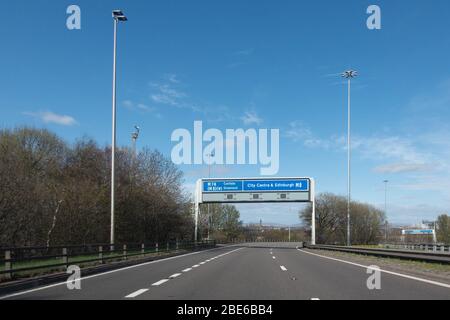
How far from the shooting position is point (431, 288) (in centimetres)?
1365

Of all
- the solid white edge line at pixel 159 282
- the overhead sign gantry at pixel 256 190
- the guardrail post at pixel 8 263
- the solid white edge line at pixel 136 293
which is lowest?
the solid white edge line at pixel 159 282

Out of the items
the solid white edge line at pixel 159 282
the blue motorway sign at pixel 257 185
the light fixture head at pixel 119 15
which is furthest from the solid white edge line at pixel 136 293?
the blue motorway sign at pixel 257 185

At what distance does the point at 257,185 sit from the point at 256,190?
2.12 feet

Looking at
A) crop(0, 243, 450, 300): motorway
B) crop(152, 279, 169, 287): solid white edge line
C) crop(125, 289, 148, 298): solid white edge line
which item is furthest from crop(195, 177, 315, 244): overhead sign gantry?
crop(125, 289, 148, 298): solid white edge line

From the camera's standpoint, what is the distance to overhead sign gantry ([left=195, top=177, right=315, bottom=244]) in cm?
6362

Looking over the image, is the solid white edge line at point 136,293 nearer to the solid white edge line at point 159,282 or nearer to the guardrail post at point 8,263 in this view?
the solid white edge line at point 159,282

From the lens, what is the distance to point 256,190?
64375mm

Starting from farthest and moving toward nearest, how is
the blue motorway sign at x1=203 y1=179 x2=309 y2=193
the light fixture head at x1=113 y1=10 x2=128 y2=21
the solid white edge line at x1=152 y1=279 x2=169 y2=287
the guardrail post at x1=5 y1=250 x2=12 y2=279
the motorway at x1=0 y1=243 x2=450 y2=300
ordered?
the blue motorway sign at x1=203 y1=179 x2=309 y2=193 < the light fixture head at x1=113 y1=10 x2=128 y2=21 < the guardrail post at x1=5 y1=250 x2=12 y2=279 < the solid white edge line at x1=152 y1=279 x2=169 y2=287 < the motorway at x1=0 y1=243 x2=450 y2=300

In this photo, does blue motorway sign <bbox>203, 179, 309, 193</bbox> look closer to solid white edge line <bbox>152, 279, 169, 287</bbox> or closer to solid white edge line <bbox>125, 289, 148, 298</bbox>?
solid white edge line <bbox>152, 279, 169, 287</bbox>

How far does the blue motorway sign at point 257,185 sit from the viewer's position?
63.6 m

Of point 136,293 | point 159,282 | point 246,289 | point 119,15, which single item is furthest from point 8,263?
point 119,15
